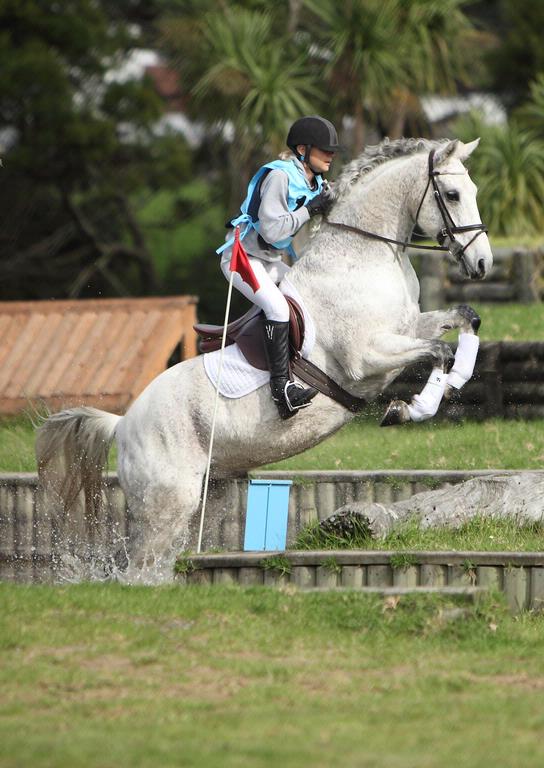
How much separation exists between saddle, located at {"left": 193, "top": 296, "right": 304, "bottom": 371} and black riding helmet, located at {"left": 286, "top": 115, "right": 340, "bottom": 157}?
2.54ft

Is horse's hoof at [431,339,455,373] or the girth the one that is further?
the girth

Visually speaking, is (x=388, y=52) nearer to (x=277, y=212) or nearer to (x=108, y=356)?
(x=108, y=356)

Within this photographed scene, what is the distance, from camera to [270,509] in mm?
8102

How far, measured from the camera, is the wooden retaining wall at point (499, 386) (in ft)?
38.5

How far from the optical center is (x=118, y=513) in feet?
30.2

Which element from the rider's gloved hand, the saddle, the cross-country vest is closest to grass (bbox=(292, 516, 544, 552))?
the saddle

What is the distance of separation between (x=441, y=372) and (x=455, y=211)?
802mm

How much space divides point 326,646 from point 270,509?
2.15 metres

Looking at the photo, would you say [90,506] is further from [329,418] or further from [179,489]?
[329,418]

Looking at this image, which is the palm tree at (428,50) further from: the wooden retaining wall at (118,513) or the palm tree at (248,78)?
the wooden retaining wall at (118,513)

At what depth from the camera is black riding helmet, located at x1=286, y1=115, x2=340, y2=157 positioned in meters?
7.21

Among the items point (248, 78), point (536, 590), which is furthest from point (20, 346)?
point (248, 78)

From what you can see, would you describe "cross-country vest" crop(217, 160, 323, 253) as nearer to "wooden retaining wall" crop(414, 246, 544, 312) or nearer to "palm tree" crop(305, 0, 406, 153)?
"wooden retaining wall" crop(414, 246, 544, 312)

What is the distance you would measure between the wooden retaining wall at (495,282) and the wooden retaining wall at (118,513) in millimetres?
6710
